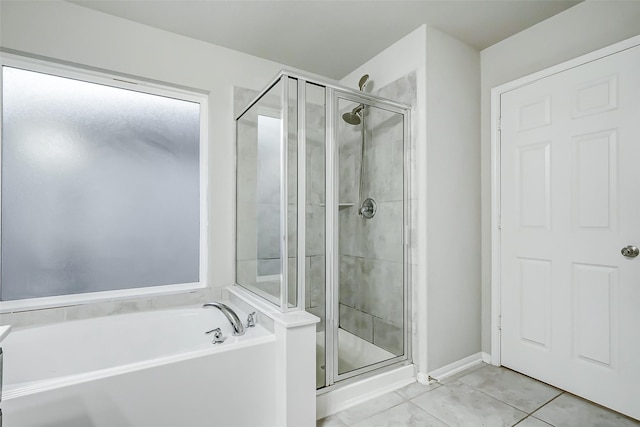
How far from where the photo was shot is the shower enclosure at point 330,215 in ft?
5.98

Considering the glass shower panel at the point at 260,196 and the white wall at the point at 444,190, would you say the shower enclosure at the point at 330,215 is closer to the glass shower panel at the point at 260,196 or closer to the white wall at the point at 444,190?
the glass shower panel at the point at 260,196

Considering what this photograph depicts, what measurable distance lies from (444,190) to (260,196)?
1309 millimetres

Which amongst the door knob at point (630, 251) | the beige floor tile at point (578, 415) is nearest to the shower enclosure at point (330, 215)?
the beige floor tile at point (578, 415)

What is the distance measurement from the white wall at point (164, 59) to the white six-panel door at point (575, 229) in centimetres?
209

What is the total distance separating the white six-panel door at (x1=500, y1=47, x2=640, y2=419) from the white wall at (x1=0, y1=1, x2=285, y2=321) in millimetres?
2095

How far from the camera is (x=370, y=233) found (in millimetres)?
2207

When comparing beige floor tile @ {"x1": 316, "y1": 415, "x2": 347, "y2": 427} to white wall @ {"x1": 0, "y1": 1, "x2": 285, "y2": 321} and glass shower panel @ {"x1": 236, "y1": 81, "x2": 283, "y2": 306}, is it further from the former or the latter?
white wall @ {"x1": 0, "y1": 1, "x2": 285, "y2": 321}

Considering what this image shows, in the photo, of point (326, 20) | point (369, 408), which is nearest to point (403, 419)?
point (369, 408)

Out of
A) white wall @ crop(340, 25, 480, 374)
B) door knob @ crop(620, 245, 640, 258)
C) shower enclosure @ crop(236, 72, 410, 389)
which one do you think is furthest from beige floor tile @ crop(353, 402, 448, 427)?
door knob @ crop(620, 245, 640, 258)

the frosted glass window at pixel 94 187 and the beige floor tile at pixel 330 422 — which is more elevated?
the frosted glass window at pixel 94 187

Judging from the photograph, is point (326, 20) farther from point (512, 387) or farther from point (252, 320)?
point (512, 387)

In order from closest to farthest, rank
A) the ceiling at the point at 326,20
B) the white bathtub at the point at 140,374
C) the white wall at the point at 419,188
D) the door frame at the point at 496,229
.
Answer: the white bathtub at the point at 140,374 → the ceiling at the point at 326,20 → the white wall at the point at 419,188 → the door frame at the point at 496,229

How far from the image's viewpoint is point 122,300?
2.15 metres

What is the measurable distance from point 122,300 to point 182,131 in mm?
1289
